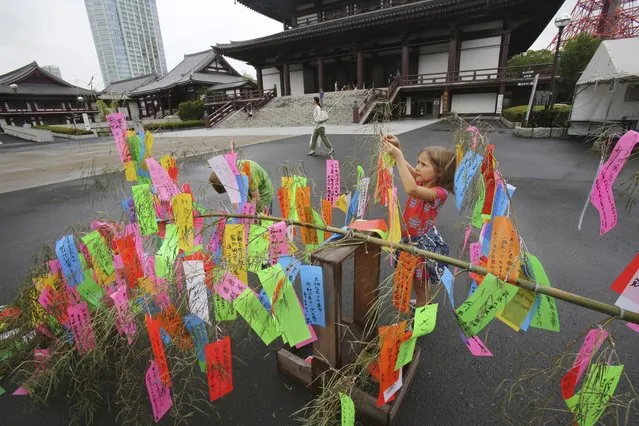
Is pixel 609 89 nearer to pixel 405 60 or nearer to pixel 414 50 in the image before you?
pixel 405 60

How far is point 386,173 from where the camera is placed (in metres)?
1.55

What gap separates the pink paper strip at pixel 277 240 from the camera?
1.37 meters

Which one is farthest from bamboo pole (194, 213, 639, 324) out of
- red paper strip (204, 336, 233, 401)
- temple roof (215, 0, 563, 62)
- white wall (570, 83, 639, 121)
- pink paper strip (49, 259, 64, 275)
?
temple roof (215, 0, 563, 62)

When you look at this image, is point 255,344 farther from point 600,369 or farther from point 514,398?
point 600,369

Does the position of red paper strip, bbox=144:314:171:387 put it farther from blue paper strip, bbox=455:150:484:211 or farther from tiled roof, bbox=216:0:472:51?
tiled roof, bbox=216:0:472:51

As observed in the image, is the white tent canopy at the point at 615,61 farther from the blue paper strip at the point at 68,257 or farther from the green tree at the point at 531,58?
the green tree at the point at 531,58

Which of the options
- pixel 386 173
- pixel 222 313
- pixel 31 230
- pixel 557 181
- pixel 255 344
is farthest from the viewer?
pixel 557 181

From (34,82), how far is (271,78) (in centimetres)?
2864

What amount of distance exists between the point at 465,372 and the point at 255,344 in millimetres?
1458

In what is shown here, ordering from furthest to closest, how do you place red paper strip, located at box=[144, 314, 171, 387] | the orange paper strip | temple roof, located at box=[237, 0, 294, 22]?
temple roof, located at box=[237, 0, 294, 22], red paper strip, located at box=[144, 314, 171, 387], the orange paper strip

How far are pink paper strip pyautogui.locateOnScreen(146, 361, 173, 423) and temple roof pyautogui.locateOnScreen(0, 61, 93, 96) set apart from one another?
40.1 m

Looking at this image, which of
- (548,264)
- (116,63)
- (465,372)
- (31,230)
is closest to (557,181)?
(548,264)

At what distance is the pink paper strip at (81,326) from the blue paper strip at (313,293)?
3.64 ft

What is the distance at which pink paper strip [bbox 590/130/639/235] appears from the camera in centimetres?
99
